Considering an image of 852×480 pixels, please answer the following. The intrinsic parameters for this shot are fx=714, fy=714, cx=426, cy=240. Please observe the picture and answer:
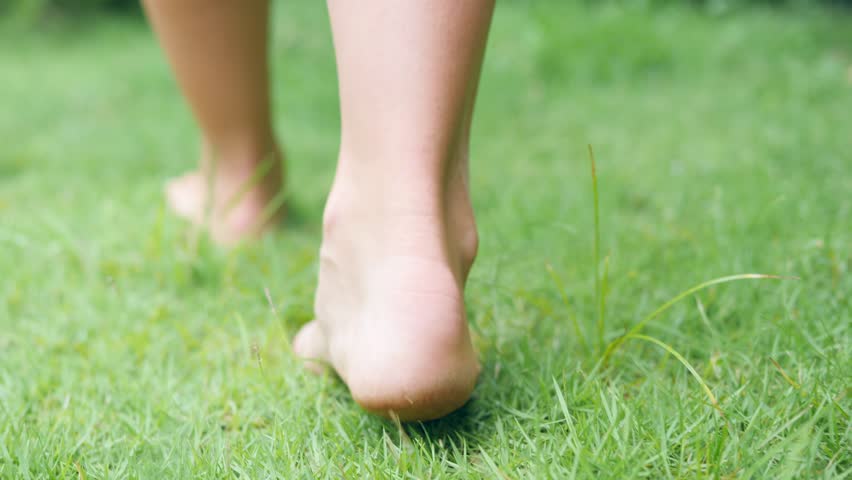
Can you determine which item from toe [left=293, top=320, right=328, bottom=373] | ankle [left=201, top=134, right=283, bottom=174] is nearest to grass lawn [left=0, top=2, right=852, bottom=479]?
toe [left=293, top=320, right=328, bottom=373]

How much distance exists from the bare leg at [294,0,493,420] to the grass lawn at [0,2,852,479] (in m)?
0.08

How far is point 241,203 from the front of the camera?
1.39m

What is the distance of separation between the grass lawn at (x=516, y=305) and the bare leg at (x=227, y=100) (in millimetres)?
82

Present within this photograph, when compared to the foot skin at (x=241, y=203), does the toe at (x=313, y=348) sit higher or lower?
higher

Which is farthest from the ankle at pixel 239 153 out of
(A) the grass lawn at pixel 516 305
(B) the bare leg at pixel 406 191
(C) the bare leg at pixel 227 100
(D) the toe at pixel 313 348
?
(B) the bare leg at pixel 406 191

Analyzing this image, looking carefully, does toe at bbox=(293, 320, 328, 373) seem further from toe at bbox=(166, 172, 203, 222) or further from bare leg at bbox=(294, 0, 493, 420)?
toe at bbox=(166, 172, 203, 222)

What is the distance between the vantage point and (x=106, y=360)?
0.94m

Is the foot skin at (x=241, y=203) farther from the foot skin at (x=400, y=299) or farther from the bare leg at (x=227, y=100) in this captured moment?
the foot skin at (x=400, y=299)

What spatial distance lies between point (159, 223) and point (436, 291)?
0.73 m

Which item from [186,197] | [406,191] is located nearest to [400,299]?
[406,191]

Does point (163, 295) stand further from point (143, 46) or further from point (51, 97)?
point (143, 46)

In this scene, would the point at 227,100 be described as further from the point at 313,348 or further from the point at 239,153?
the point at 313,348

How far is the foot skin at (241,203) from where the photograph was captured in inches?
53.8

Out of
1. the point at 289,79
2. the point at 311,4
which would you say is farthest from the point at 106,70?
the point at 311,4
